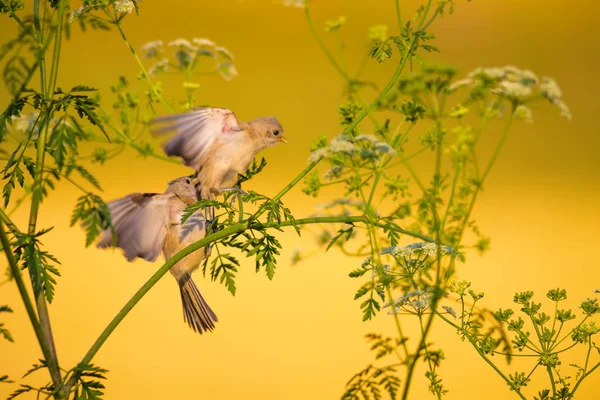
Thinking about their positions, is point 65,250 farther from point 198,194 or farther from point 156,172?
point 198,194

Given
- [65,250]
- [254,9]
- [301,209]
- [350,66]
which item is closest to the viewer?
[65,250]

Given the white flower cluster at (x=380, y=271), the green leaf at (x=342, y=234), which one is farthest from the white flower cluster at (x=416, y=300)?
the green leaf at (x=342, y=234)

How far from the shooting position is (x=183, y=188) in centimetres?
258

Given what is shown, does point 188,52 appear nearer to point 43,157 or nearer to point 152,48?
point 152,48

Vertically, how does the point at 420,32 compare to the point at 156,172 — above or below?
below

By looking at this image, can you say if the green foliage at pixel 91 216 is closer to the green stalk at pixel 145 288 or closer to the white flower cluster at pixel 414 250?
the green stalk at pixel 145 288

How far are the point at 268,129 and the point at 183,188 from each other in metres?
0.39

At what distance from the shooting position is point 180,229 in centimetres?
248

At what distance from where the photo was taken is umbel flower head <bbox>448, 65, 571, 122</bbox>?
180cm

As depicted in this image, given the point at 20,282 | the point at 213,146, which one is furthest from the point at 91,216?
the point at 213,146

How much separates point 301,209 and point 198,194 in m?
4.01

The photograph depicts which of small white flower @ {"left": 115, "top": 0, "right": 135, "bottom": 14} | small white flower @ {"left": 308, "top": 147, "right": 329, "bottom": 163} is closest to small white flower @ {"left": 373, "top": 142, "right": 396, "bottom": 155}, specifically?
small white flower @ {"left": 308, "top": 147, "right": 329, "bottom": 163}

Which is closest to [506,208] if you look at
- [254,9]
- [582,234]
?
[582,234]

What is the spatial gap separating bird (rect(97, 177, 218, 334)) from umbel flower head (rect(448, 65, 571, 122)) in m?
0.83
